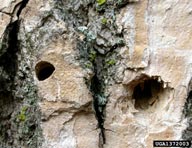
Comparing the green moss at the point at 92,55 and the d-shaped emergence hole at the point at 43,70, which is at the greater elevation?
the green moss at the point at 92,55

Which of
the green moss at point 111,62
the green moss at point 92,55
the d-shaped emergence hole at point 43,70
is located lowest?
the d-shaped emergence hole at point 43,70

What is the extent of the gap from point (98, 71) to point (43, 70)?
0.17m

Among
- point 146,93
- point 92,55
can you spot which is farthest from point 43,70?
point 146,93

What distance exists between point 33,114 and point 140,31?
1.35 feet

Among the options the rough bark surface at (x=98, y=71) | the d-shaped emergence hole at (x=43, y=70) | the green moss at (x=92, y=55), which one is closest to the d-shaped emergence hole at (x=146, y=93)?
the rough bark surface at (x=98, y=71)

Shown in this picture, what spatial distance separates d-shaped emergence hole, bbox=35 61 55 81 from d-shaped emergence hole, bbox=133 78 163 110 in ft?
0.88

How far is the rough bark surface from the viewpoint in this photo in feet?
4.16

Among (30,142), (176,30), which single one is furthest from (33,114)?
(176,30)

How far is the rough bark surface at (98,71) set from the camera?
1269mm

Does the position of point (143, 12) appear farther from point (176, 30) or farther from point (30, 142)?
point (30, 142)

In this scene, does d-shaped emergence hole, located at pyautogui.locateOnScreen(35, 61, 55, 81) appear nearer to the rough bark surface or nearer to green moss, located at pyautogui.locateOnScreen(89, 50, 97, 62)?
the rough bark surface

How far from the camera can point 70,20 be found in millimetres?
1318

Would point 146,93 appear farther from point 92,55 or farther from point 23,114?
point 23,114

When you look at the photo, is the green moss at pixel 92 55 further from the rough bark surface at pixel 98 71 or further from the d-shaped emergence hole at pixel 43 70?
the d-shaped emergence hole at pixel 43 70
